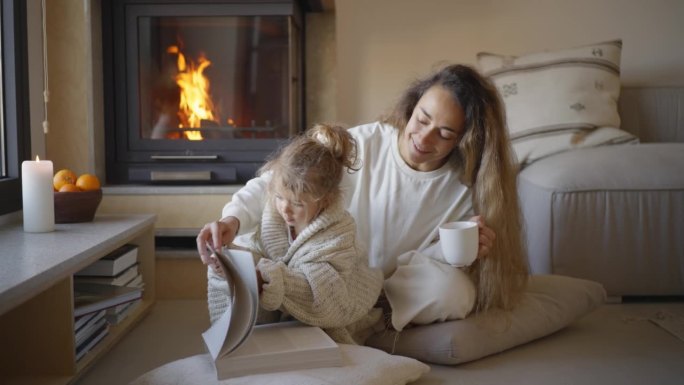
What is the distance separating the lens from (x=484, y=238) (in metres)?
1.78

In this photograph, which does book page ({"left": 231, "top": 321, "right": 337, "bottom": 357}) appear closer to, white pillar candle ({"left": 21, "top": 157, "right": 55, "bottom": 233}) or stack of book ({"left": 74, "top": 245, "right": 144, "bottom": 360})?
stack of book ({"left": 74, "top": 245, "right": 144, "bottom": 360})

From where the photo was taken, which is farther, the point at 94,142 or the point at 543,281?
the point at 94,142

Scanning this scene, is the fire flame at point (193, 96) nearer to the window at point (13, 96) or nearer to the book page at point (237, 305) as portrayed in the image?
the window at point (13, 96)

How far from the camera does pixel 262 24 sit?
2756mm

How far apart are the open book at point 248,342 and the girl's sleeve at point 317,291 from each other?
0.07 m

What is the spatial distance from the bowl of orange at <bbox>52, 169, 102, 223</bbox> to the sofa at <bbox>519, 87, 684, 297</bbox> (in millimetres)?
1335

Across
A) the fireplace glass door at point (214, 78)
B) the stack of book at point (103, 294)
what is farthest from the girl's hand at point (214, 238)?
the fireplace glass door at point (214, 78)

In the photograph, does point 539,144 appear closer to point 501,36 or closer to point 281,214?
point 501,36

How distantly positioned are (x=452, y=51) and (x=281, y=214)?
1.86m

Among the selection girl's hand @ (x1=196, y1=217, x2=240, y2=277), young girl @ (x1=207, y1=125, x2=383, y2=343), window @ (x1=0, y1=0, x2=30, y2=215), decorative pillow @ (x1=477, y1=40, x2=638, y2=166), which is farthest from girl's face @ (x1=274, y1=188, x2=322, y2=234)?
decorative pillow @ (x1=477, y1=40, x2=638, y2=166)

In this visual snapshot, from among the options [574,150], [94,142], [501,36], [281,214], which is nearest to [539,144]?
[574,150]

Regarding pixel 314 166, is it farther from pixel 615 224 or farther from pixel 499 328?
pixel 615 224

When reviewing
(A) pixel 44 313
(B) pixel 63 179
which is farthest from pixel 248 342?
(B) pixel 63 179

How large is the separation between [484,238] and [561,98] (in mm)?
1207
